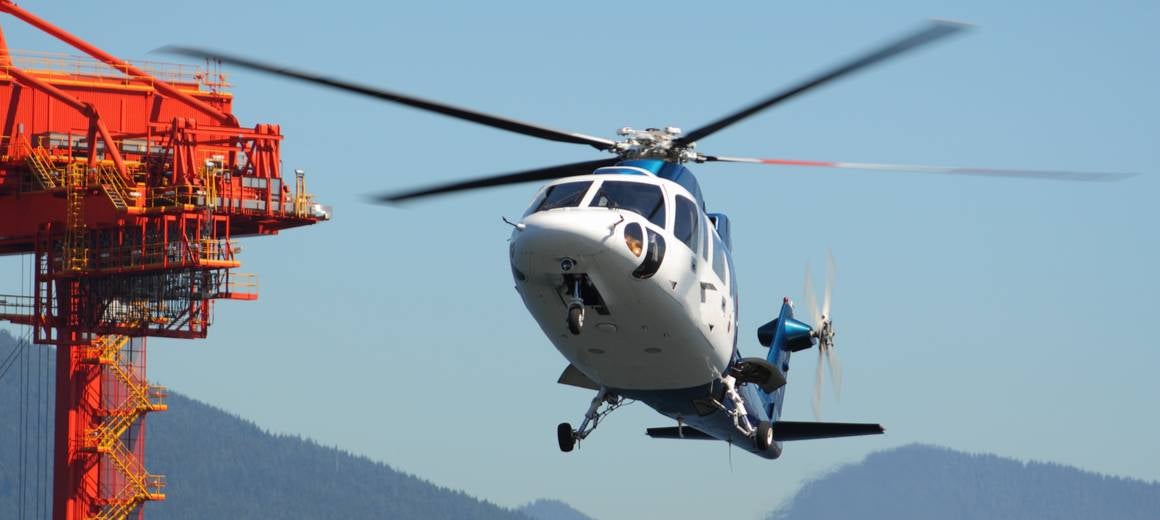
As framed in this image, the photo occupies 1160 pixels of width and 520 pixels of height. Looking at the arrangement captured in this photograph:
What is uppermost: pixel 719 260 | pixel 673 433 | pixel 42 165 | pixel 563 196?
pixel 563 196

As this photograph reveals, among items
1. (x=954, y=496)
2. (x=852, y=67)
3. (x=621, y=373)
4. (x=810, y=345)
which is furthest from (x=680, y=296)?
(x=954, y=496)

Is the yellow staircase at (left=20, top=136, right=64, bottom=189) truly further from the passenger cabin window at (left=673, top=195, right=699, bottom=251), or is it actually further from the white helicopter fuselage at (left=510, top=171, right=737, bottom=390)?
the passenger cabin window at (left=673, top=195, right=699, bottom=251)

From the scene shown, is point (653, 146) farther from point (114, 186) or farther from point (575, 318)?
point (114, 186)

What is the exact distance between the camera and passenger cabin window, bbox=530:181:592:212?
38094 mm

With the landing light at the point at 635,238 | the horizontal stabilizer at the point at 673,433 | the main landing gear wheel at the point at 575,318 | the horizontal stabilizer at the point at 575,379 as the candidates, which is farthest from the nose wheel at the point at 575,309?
the horizontal stabilizer at the point at 673,433

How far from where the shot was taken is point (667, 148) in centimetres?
4328

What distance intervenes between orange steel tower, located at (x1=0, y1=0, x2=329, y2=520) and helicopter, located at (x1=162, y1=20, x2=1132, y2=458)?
4073 centimetres

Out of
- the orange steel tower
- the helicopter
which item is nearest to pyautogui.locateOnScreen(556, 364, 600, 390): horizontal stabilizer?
the helicopter

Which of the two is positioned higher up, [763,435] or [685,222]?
[685,222]

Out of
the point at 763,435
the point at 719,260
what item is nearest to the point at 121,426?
the point at 763,435

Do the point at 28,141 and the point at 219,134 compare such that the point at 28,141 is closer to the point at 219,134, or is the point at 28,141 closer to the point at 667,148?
the point at 219,134

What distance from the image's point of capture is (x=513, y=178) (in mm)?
42469

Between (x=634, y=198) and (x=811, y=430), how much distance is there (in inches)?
510

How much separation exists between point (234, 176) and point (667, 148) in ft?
144
